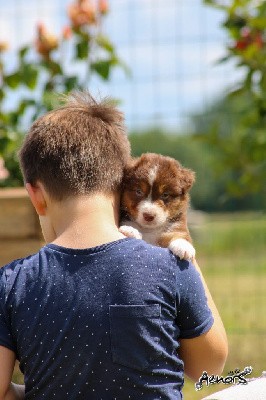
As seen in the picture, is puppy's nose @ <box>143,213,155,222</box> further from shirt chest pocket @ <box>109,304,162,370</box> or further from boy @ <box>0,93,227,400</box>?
shirt chest pocket @ <box>109,304,162,370</box>

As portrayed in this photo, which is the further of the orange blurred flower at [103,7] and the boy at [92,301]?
the orange blurred flower at [103,7]

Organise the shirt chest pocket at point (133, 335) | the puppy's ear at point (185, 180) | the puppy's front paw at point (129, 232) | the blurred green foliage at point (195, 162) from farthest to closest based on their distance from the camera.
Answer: the blurred green foliage at point (195, 162) < the puppy's ear at point (185, 180) < the puppy's front paw at point (129, 232) < the shirt chest pocket at point (133, 335)

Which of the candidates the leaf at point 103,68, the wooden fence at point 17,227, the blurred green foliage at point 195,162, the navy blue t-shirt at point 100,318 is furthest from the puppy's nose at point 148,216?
the blurred green foliage at point 195,162

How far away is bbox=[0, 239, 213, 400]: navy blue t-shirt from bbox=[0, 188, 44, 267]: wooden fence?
1.94m

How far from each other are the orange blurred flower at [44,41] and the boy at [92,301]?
8.23ft

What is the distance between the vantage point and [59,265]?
2062 mm

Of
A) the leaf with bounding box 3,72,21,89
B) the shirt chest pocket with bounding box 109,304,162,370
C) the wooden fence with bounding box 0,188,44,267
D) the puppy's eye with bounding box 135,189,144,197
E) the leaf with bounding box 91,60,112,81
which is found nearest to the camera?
the shirt chest pocket with bounding box 109,304,162,370

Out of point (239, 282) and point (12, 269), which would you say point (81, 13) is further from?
point (239, 282)

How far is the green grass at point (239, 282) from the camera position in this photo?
5152 mm

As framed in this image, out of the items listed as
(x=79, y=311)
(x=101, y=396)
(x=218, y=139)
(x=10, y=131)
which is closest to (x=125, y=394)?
(x=101, y=396)

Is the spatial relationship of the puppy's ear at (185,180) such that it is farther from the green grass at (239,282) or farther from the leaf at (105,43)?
the leaf at (105,43)

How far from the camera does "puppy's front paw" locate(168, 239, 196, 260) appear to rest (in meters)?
2.13

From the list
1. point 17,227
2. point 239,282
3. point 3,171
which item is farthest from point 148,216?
point 239,282

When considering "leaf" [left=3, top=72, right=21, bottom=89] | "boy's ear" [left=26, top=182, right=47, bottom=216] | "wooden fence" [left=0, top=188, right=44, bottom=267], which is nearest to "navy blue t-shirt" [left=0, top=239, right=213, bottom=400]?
"boy's ear" [left=26, top=182, right=47, bottom=216]
